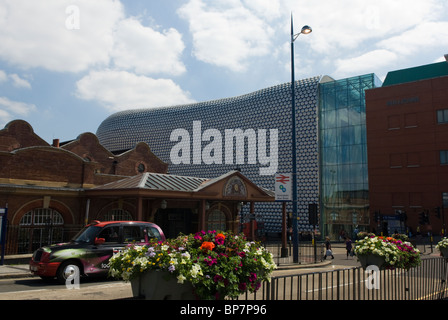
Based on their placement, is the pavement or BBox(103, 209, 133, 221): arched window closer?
the pavement

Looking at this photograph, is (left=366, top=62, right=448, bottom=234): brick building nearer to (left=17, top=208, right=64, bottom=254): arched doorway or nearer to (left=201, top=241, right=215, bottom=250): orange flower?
(left=17, top=208, right=64, bottom=254): arched doorway

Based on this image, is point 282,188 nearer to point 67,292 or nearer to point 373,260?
point 373,260

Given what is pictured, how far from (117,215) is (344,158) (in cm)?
4192

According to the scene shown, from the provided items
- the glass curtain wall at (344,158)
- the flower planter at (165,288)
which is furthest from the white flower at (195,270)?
the glass curtain wall at (344,158)

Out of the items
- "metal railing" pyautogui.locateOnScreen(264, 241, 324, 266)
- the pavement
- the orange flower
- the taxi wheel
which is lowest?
"metal railing" pyautogui.locateOnScreen(264, 241, 324, 266)

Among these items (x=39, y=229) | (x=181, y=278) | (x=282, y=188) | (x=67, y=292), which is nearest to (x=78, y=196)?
(x=39, y=229)

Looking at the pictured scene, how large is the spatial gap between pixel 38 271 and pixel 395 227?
44.5 m

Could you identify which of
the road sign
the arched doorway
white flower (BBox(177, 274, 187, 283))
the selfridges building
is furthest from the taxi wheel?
the selfridges building

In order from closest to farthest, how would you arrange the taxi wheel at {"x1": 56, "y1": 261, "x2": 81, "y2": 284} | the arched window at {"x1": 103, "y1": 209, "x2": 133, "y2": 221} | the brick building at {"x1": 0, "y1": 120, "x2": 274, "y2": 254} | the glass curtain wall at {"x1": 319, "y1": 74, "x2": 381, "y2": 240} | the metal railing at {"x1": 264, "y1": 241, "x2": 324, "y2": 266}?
the taxi wheel at {"x1": 56, "y1": 261, "x2": 81, "y2": 284}
the brick building at {"x1": 0, "y1": 120, "x2": 274, "y2": 254}
the metal railing at {"x1": 264, "y1": 241, "x2": 324, "y2": 266}
the arched window at {"x1": 103, "y1": 209, "x2": 133, "y2": 221}
the glass curtain wall at {"x1": 319, "y1": 74, "x2": 381, "y2": 240}

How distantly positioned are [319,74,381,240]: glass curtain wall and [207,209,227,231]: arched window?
30.9 meters

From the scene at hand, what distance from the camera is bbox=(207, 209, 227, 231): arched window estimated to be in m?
29.9

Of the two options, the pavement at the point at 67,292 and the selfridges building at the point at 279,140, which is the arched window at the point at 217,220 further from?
the selfridges building at the point at 279,140
